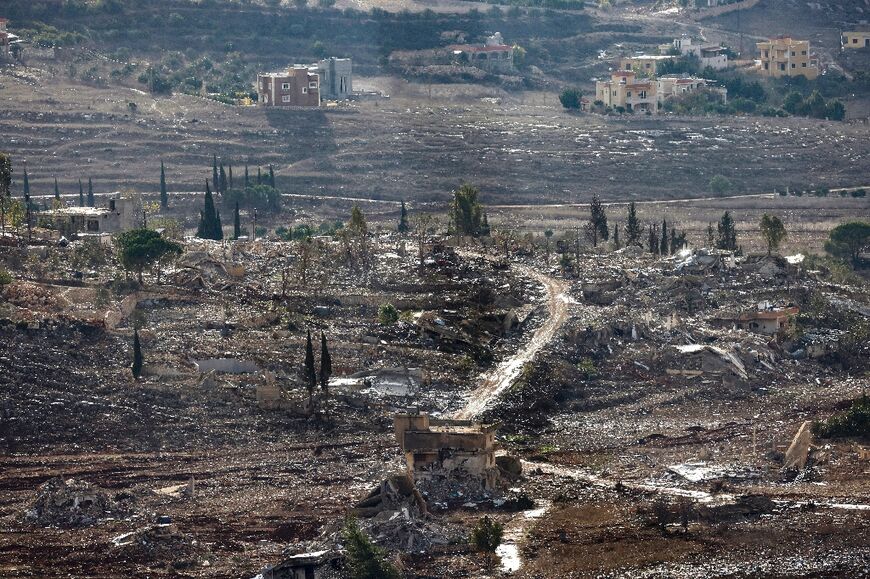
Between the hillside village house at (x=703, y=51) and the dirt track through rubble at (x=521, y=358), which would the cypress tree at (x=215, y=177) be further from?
the hillside village house at (x=703, y=51)

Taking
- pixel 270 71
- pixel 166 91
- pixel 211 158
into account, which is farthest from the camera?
pixel 270 71

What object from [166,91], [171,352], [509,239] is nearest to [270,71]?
[166,91]

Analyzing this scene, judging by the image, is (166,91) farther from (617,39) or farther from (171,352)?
(171,352)

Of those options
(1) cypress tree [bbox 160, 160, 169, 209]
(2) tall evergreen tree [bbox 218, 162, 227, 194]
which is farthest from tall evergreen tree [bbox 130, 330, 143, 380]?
(1) cypress tree [bbox 160, 160, 169, 209]

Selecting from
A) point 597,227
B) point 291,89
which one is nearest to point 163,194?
point 291,89

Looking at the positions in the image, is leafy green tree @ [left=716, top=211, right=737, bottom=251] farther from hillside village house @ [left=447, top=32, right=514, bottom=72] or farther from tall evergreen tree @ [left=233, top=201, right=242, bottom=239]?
hillside village house @ [left=447, top=32, right=514, bottom=72]

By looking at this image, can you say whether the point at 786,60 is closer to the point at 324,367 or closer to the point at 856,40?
the point at 856,40
